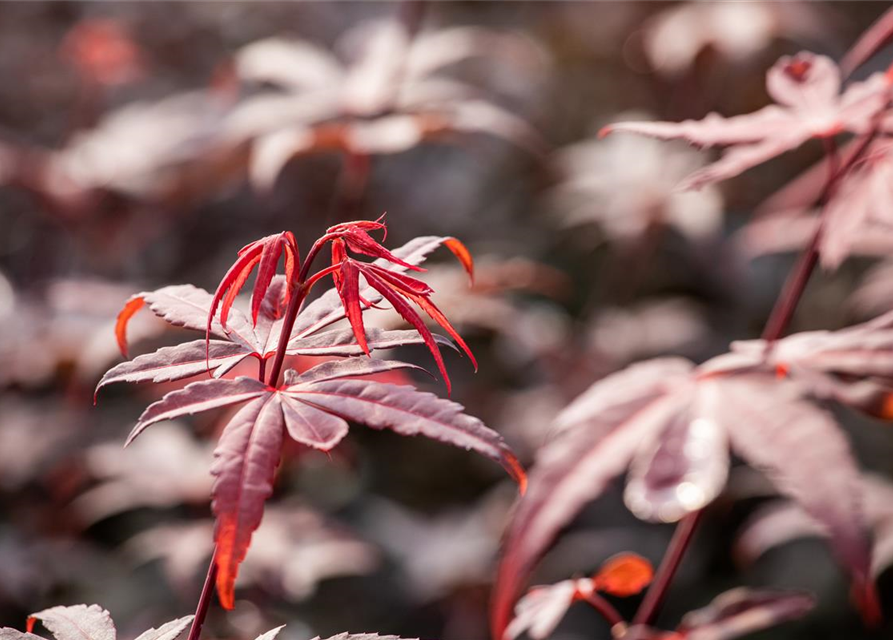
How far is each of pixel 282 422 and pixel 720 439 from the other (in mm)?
322

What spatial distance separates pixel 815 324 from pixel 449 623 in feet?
4.05

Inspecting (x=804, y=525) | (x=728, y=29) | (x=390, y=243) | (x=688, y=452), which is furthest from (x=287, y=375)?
(x=390, y=243)

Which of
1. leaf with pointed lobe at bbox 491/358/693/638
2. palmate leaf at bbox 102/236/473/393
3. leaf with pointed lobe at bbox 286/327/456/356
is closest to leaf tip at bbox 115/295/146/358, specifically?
palmate leaf at bbox 102/236/473/393

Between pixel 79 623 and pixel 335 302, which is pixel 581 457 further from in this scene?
pixel 79 623

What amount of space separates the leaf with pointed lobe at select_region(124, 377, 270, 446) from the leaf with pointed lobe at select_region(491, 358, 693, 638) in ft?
0.62

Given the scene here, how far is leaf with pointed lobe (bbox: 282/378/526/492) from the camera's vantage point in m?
0.40

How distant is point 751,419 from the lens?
0.56m

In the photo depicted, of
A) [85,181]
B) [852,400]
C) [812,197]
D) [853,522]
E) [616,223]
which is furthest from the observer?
[616,223]

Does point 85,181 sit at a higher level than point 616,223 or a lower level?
higher

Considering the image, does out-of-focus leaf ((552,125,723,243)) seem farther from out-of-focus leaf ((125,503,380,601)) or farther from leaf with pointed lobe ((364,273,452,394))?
leaf with pointed lobe ((364,273,452,394))

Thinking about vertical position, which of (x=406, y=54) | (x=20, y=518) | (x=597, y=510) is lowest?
(x=597, y=510)

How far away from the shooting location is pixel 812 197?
3.83 ft

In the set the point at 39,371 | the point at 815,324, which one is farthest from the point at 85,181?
the point at 815,324

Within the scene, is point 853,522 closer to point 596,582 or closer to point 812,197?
point 596,582
